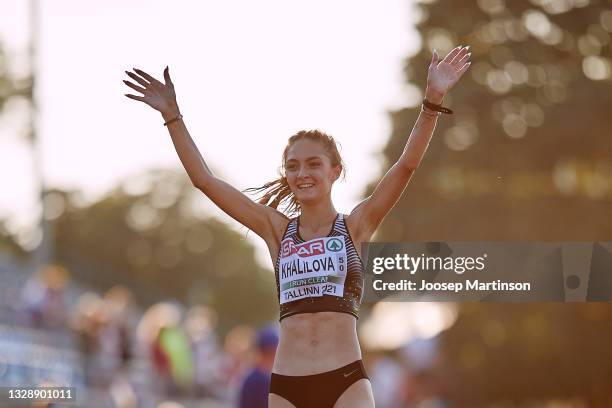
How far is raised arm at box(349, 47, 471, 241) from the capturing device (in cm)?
674

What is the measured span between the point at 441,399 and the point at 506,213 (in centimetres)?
460

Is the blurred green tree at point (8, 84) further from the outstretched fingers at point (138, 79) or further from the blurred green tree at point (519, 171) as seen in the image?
the outstretched fingers at point (138, 79)

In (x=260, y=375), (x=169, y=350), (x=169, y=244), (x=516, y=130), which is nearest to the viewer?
(x=260, y=375)

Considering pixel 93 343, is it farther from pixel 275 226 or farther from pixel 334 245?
pixel 334 245

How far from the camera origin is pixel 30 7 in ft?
74.6

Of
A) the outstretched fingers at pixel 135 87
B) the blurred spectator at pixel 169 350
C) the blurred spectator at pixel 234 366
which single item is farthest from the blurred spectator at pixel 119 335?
the outstretched fingers at pixel 135 87

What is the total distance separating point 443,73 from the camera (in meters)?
6.90

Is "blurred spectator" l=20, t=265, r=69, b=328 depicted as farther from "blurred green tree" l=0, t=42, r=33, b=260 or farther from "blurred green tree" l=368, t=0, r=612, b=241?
"blurred green tree" l=0, t=42, r=33, b=260

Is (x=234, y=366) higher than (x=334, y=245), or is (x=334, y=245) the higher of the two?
(x=234, y=366)

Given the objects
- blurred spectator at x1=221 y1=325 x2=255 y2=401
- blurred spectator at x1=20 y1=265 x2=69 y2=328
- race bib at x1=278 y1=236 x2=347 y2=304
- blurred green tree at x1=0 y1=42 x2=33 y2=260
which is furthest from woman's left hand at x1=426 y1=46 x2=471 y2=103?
blurred green tree at x1=0 y1=42 x2=33 y2=260

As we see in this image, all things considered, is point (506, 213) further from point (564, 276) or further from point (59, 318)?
point (564, 276)

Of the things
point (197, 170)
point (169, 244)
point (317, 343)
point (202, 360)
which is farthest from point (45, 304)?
point (169, 244)

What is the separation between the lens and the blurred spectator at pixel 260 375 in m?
10.2

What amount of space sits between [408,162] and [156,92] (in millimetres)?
1519
